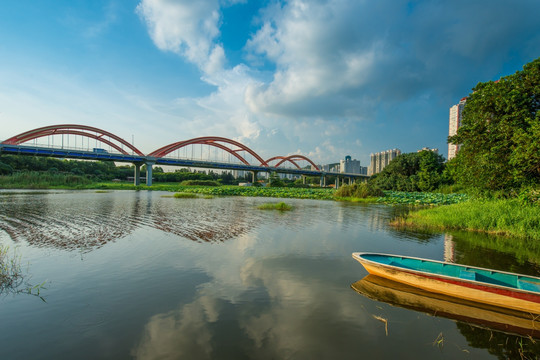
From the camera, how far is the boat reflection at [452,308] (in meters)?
4.89

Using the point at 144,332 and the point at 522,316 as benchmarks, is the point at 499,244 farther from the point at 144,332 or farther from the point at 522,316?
the point at 144,332

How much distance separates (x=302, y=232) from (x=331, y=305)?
24.5 ft

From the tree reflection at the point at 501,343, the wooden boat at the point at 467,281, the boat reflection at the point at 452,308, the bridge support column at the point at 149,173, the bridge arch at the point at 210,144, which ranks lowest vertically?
the tree reflection at the point at 501,343

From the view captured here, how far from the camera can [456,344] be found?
14.5ft

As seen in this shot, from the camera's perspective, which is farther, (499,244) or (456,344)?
(499,244)

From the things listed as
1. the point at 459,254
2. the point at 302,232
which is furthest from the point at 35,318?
the point at 459,254

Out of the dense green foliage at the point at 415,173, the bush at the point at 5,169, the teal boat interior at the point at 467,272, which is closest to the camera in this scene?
the teal boat interior at the point at 467,272

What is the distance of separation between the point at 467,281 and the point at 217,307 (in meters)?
5.20

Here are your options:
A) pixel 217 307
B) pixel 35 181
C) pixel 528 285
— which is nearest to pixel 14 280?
pixel 217 307

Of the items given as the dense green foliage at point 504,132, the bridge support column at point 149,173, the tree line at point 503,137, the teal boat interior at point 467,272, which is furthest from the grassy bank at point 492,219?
the bridge support column at point 149,173

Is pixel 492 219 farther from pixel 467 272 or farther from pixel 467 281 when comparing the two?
pixel 467 281

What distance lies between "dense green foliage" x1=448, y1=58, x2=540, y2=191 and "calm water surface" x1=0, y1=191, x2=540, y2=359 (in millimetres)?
5638

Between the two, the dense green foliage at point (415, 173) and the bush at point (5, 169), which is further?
the bush at point (5, 169)

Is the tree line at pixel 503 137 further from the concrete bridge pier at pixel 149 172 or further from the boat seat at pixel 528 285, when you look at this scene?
the concrete bridge pier at pixel 149 172
